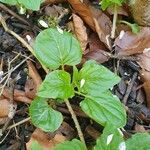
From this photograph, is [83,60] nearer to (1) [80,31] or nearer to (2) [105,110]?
(1) [80,31]

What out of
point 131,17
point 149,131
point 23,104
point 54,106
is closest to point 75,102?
point 54,106

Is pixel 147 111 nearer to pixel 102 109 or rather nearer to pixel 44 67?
pixel 102 109

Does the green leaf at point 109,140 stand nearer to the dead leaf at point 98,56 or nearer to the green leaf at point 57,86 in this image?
the green leaf at point 57,86

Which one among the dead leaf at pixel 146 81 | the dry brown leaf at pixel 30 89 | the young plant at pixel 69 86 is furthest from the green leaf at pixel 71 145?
the dead leaf at pixel 146 81

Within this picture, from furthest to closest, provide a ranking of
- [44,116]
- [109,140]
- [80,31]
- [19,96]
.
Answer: [80,31], [19,96], [44,116], [109,140]

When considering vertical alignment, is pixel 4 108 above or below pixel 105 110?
below

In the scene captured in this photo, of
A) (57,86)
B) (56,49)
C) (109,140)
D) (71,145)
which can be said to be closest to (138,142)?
(109,140)
